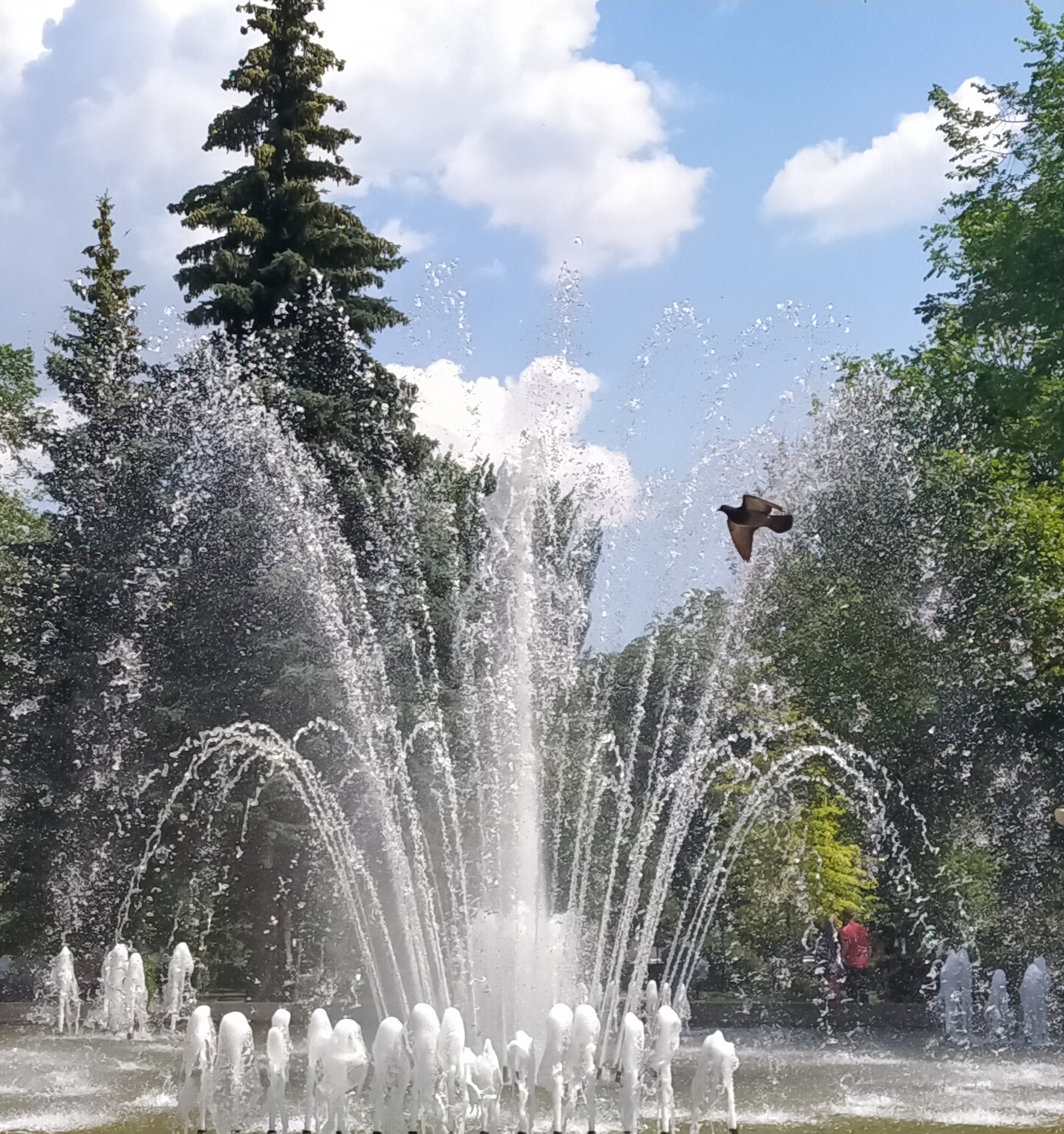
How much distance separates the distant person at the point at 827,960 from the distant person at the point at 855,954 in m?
0.17

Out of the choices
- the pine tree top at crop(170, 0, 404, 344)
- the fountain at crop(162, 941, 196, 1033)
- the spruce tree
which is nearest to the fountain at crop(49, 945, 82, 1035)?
the fountain at crop(162, 941, 196, 1033)

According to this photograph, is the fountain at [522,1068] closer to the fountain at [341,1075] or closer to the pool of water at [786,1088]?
the pool of water at [786,1088]

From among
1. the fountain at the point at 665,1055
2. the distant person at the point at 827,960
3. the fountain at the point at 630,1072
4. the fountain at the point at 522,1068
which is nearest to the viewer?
the fountain at the point at 630,1072

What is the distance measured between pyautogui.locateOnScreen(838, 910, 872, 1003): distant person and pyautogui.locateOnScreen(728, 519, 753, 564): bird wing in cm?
1266

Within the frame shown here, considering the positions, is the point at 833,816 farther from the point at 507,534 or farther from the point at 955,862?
the point at 507,534

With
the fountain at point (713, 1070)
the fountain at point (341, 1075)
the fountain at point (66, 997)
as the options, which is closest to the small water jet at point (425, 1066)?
the fountain at point (341, 1075)

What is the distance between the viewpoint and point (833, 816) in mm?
25812

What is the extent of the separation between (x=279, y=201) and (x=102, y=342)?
172 inches

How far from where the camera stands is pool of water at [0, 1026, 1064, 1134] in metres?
12.1

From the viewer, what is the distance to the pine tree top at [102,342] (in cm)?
2812

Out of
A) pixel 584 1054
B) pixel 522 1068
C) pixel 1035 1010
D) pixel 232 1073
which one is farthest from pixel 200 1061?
pixel 1035 1010

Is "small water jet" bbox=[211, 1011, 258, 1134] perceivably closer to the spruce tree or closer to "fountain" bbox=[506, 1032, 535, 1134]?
"fountain" bbox=[506, 1032, 535, 1134]

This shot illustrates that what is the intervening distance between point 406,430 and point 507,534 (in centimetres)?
913

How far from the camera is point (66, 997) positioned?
22.5 metres
